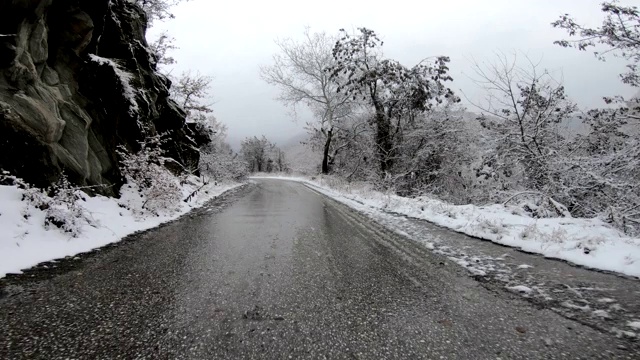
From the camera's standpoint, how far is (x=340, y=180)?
25.4 m

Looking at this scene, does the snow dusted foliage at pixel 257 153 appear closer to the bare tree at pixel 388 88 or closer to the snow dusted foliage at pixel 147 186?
the bare tree at pixel 388 88

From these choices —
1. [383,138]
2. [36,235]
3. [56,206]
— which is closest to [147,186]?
[56,206]

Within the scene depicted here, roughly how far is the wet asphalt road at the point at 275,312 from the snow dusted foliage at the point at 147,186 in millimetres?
3662

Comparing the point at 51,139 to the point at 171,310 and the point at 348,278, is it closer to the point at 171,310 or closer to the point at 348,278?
the point at 171,310

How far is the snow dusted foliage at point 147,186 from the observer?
9.22 meters

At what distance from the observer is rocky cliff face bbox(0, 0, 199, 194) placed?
6742mm

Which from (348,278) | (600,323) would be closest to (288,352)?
(348,278)

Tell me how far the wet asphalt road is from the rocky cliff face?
3099 mm

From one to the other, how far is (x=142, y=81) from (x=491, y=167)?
43.0ft

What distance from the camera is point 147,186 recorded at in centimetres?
1012

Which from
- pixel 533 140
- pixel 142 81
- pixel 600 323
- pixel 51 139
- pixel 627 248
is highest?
pixel 142 81

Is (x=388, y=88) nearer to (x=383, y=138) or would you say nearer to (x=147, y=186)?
(x=383, y=138)

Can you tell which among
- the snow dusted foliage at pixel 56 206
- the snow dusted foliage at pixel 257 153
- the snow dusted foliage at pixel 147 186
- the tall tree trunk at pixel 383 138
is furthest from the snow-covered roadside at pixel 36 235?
the snow dusted foliage at pixel 257 153

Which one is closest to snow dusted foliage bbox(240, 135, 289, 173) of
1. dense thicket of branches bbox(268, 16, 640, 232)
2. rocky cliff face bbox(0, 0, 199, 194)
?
dense thicket of branches bbox(268, 16, 640, 232)
